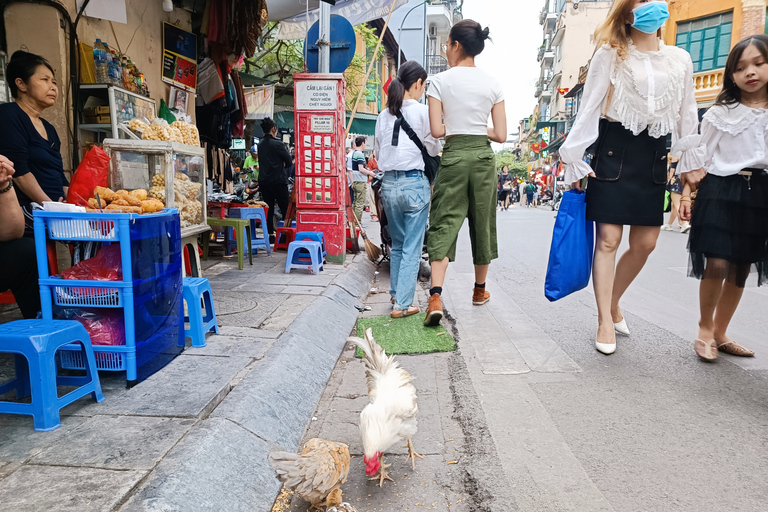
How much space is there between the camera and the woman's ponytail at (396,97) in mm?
4520

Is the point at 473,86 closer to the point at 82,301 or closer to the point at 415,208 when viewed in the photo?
the point at 415,208

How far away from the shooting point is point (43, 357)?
2.11 metres

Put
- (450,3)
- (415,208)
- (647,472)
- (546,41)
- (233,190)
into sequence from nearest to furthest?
(647,472) → (415,208) → (233,190) → (450,3) → (546,41)

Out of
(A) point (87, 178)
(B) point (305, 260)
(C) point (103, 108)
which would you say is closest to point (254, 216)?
(B) point (305, 260)

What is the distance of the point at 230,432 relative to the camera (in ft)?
7.29

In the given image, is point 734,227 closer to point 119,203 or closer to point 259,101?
point 119,203

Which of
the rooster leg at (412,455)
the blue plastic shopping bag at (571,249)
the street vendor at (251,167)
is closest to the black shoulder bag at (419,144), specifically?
the blue plastic shopping bag at (571,249)

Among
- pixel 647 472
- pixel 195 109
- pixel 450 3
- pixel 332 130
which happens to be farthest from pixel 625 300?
pixel 450 3

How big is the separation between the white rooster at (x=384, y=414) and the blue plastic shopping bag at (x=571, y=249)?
1.69 meters

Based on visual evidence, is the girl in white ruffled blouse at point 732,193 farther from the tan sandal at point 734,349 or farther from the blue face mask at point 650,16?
the blue face mask at point 650,16

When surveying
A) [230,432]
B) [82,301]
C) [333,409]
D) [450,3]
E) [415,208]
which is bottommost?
[333,409]

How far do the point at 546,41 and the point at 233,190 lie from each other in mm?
63865

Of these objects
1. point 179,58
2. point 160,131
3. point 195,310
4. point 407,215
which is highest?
point 179,58

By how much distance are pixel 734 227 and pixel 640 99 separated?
1005mm
